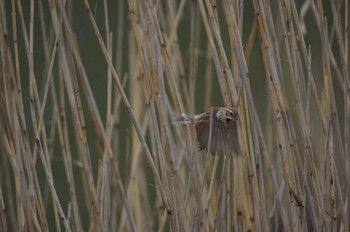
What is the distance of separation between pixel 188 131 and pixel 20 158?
0.34 m

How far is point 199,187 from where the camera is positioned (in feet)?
3.67

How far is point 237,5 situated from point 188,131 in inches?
10.5

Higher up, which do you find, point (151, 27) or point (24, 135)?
point (151, 27)

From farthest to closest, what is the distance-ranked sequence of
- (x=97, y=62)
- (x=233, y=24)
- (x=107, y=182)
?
(x=97, y=62)
(x=107, y=182)
(x=233, y=24)

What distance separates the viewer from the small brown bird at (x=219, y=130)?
1.13m

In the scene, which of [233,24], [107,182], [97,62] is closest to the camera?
[233,24]

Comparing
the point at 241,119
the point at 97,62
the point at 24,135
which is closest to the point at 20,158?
the point at 24,135

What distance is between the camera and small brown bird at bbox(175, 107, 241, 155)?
1.13 metres

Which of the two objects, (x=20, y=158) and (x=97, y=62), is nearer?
(x=20, y=158)

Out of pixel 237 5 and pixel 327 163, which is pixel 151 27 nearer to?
pixel 237 5

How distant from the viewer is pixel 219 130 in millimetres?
1213

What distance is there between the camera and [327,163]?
47.1 inches

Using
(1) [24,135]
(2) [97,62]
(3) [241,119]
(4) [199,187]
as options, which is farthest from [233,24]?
(2) [97,62]

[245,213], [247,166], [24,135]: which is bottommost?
[245,213]
